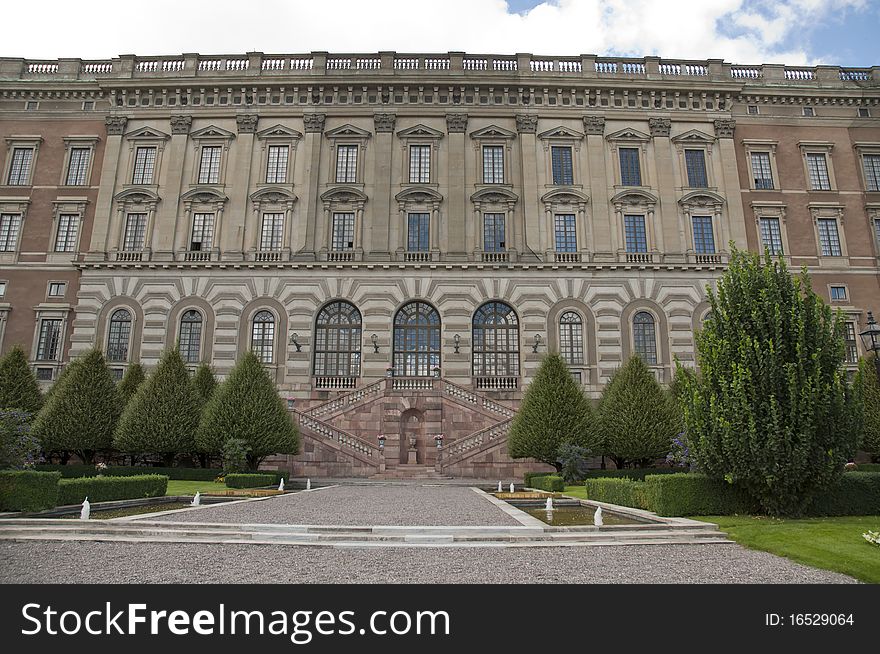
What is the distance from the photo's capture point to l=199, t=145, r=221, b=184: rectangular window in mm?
45156

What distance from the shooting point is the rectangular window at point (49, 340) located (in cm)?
4175

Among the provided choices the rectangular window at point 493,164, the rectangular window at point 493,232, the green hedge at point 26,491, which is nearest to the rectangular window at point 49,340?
the green hedge at point 26,491

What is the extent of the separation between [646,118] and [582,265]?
13.6 metres

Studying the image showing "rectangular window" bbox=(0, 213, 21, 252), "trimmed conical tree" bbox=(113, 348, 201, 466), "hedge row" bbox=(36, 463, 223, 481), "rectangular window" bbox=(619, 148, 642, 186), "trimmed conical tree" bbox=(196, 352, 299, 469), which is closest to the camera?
"hedge row" bbox=(36, 463, 223, 481)

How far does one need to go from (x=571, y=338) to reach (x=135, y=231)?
32171 mm

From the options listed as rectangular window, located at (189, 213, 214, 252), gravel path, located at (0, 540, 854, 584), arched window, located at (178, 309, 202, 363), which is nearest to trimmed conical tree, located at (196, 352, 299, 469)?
arched window, located at (178, 309, 202, 363)

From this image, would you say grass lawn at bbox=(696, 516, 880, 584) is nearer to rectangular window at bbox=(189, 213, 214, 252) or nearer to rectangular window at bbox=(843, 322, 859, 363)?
rectangular window at bbox=(843, 322, 859, 363)

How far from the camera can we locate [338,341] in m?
41.7

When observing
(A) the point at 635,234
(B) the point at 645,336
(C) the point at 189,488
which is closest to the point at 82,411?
(C) the point at 189,488

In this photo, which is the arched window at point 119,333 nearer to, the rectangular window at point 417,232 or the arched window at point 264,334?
the arched window at point 264,334

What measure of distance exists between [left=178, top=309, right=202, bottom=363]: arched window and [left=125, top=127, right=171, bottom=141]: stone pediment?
1440 cm

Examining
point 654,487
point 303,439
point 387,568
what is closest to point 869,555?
point 654,487

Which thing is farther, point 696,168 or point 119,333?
point 696,168

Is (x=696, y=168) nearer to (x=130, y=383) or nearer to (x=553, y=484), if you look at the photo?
(x=553, y=484)
